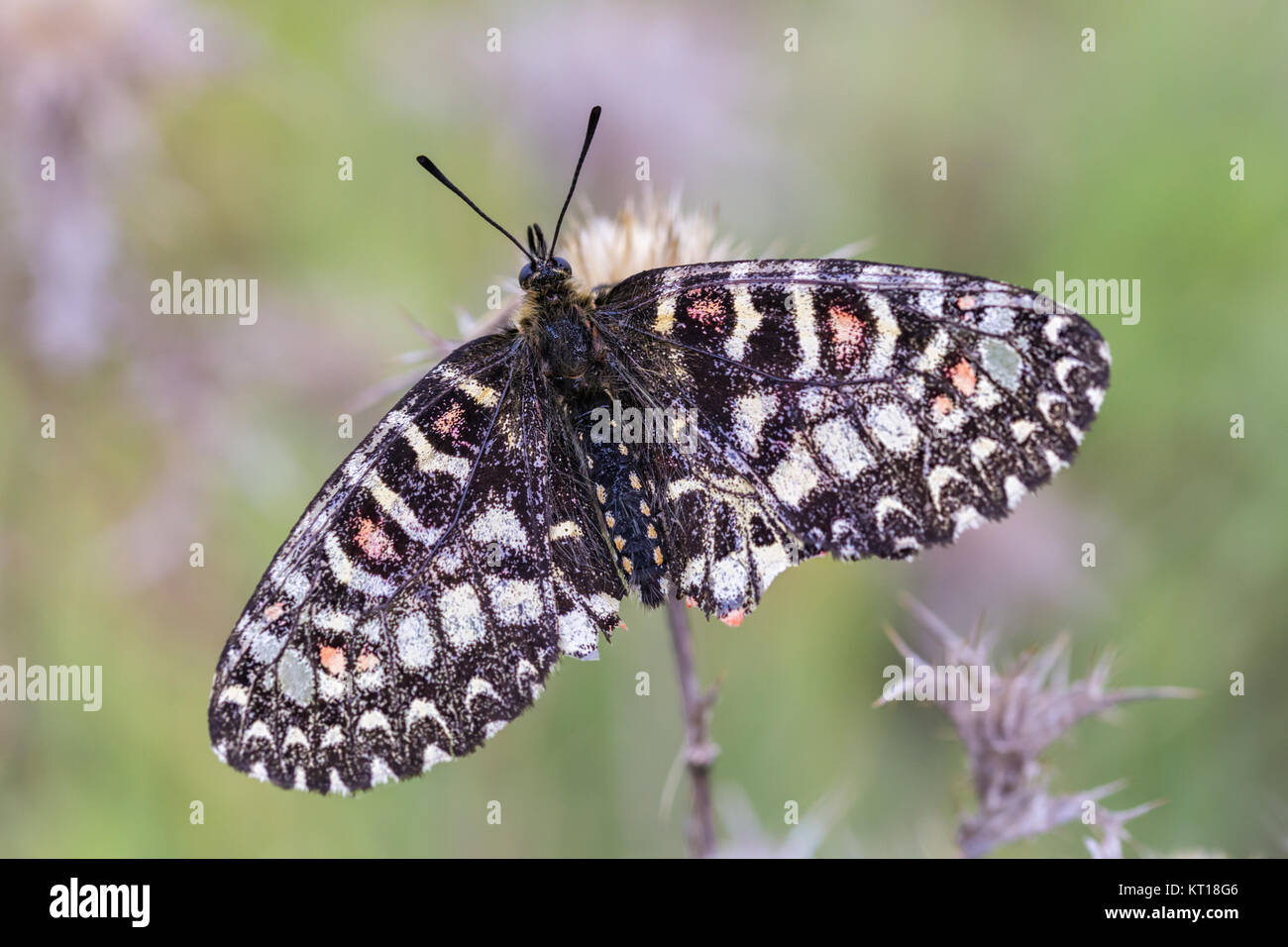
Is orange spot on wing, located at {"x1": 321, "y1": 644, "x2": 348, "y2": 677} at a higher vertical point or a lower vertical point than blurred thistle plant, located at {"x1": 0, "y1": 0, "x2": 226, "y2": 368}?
lower

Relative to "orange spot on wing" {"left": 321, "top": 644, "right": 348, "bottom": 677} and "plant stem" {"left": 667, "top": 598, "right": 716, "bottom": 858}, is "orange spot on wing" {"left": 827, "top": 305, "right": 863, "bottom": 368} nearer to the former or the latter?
"plant stem" {"left": 667, "top": 598, "right": 716, "bottom": 858}

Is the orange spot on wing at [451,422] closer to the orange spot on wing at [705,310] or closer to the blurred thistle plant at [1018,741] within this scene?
the orange spot on wing at [705,310]

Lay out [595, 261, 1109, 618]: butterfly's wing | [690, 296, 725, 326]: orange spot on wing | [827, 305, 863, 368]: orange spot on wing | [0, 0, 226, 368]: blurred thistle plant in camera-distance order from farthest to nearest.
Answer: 1. [0, 0, 226, 368]: blurred thistle plant
2. [690, 296, 725, 326]: orange spot on wing
3. [827, 305, 863, 368]: orange spot on wing
4. [595, 261, 1109, 618]: butterfly's wing

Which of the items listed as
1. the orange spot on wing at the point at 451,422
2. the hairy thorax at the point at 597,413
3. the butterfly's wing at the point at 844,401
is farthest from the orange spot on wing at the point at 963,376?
the orange spot on wing at the point at 451,422

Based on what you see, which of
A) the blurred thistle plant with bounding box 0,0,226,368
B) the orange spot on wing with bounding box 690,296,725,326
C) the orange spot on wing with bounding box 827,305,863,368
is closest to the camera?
the orange spot on wing with bounding box 827,305,863,368

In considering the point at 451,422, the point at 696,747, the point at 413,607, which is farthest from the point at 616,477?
the point at 696,747

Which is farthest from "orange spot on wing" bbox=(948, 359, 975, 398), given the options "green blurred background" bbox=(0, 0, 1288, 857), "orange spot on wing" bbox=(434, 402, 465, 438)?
"green blurred background" bbox=(0, 0, 1288, 857)

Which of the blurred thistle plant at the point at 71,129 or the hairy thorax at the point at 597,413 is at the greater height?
the blurred thistle plant at the point at 71,129
